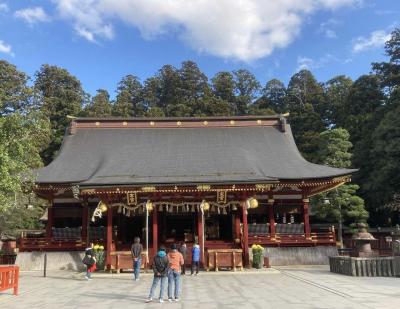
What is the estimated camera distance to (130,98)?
67.8 m

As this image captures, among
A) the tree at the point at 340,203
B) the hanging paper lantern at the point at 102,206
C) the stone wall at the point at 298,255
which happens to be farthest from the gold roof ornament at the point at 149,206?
the tree at the point at 340,203

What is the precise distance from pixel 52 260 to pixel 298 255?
42.3 feet

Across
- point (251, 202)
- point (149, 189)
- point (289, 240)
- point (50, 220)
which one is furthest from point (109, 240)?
point (289, 240)

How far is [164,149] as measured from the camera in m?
25.4

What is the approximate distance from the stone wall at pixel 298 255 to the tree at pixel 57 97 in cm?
3558

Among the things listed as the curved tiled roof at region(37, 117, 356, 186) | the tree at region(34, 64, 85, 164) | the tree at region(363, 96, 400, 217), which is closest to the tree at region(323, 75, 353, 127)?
the tree at region(363, 96, 400, 217)

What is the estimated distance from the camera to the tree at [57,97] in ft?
168

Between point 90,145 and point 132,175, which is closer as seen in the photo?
point 132,175

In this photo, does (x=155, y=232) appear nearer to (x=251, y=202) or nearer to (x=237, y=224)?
(x=237, y=224)

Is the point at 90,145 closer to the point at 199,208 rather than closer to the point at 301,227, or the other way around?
the point at 199,208

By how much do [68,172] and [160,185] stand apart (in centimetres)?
780

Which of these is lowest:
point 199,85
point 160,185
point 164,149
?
point 160,185

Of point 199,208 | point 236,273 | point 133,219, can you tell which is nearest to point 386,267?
point 236,273

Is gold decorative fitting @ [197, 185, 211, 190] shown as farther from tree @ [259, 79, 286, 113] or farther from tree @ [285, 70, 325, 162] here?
tree @ [259, 79, 286, 113]
